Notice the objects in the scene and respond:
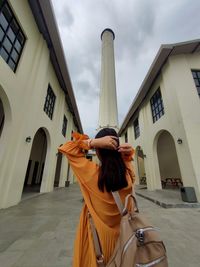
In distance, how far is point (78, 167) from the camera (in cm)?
98

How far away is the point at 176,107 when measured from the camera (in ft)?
20.8

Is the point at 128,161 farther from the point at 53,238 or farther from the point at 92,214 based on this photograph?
the point at 53,238

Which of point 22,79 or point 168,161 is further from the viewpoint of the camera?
point 168,161

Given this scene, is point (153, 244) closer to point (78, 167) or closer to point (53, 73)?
point (78, 167)

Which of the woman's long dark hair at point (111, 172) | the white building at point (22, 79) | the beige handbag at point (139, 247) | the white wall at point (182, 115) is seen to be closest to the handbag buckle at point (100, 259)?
the beige handbag at point (139, 247)

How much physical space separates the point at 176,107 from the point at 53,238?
6.79m

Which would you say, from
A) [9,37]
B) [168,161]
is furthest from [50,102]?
[168,161]

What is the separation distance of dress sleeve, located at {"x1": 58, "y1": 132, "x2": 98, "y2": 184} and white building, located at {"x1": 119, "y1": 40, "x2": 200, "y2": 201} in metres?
5.87

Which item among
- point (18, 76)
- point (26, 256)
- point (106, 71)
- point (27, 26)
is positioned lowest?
point (26, 256)

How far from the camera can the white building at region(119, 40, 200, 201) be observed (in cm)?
566

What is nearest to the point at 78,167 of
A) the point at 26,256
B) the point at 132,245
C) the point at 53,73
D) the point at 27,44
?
the point at 132,245

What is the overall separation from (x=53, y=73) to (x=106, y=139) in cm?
865

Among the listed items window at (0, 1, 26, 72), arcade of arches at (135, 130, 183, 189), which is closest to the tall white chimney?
arcade of arches at (135, 130, 183, 189)

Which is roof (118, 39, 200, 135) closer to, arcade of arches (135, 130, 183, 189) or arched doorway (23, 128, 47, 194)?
arcade of arches (135, 130, 183, 189)
